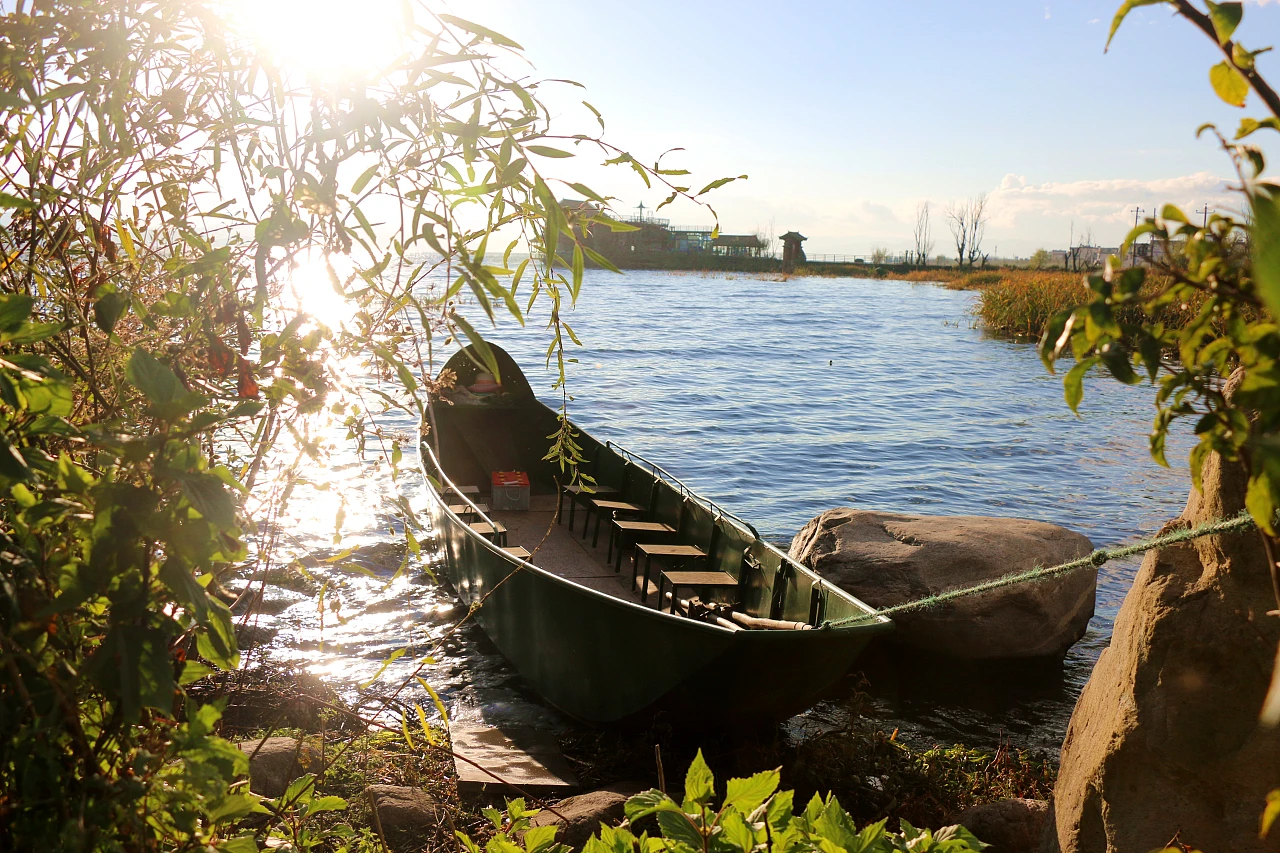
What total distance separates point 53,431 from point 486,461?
10904mm

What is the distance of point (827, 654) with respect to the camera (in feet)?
18.6

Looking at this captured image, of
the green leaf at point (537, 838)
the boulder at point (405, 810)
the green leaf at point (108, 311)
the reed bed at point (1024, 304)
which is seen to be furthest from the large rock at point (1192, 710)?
the reed bed at point (1024, 304)

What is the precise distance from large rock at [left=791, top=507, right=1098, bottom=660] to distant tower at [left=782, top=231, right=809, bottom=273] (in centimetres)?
11219

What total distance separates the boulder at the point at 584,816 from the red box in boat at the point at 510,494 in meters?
5.35

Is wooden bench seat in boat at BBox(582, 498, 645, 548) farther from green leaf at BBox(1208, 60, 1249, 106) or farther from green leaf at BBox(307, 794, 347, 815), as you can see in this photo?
green leaf at BBox(1208, 60, 1249, 106)

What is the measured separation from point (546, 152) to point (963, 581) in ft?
26.8

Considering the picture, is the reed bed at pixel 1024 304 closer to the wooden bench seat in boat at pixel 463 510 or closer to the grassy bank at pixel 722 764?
the wooden bench seat in boat at pixel 463 510

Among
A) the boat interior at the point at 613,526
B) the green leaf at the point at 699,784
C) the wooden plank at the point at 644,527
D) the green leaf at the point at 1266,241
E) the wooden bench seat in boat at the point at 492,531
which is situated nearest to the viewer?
the green leaf at the point at 1266,241

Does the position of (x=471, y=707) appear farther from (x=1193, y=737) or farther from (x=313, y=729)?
(x=1193, y=737)

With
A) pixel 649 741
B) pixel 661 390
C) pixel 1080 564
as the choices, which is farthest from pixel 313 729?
pixel 661 390

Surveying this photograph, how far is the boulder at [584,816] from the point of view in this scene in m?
4.81

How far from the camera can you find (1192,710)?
3.10 metres

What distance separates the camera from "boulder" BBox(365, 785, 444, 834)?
4.83 metres

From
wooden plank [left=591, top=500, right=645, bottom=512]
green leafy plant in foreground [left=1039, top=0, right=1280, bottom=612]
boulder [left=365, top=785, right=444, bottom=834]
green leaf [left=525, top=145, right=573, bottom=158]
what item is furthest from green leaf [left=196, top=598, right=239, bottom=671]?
wooden plank [left=591, top=500, right=645, bottom=512]
